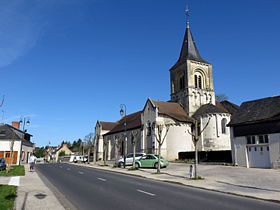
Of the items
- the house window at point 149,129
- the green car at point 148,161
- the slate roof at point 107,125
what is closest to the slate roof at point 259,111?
the green car at point 148,161

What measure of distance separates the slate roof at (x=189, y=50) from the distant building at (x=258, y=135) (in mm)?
21271

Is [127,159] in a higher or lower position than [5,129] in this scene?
lower

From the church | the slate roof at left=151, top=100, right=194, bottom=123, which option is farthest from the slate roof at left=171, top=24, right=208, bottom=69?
the slate roof at left=151, top=100, right=194, bottom=123

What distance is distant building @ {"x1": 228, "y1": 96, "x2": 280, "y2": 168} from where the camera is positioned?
20314 millimetres

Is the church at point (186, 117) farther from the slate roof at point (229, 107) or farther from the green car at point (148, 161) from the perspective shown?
the green car at point (148, 161)

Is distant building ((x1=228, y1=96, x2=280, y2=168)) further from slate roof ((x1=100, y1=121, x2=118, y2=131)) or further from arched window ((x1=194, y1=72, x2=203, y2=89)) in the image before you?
slate roof ((x1=100, y1=121, x2=118, y2=131))

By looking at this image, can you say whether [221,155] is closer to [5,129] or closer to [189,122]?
[189,122]

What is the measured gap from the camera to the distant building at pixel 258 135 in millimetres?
20314

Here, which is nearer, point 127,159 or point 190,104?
point 127,159

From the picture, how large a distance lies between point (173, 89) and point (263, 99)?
22004 millimetres

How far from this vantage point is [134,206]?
292 inches

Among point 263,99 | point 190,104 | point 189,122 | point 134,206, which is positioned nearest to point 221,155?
point 263,99

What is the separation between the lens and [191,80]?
41656 mm

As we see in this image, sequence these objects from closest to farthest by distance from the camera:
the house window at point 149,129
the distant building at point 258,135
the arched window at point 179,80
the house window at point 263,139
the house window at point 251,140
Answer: the distant building at point 258,135 < the house window at point 263,139 < the house window at point 251,140 < the house window at point 149,129 < the arched window at point 179,80
